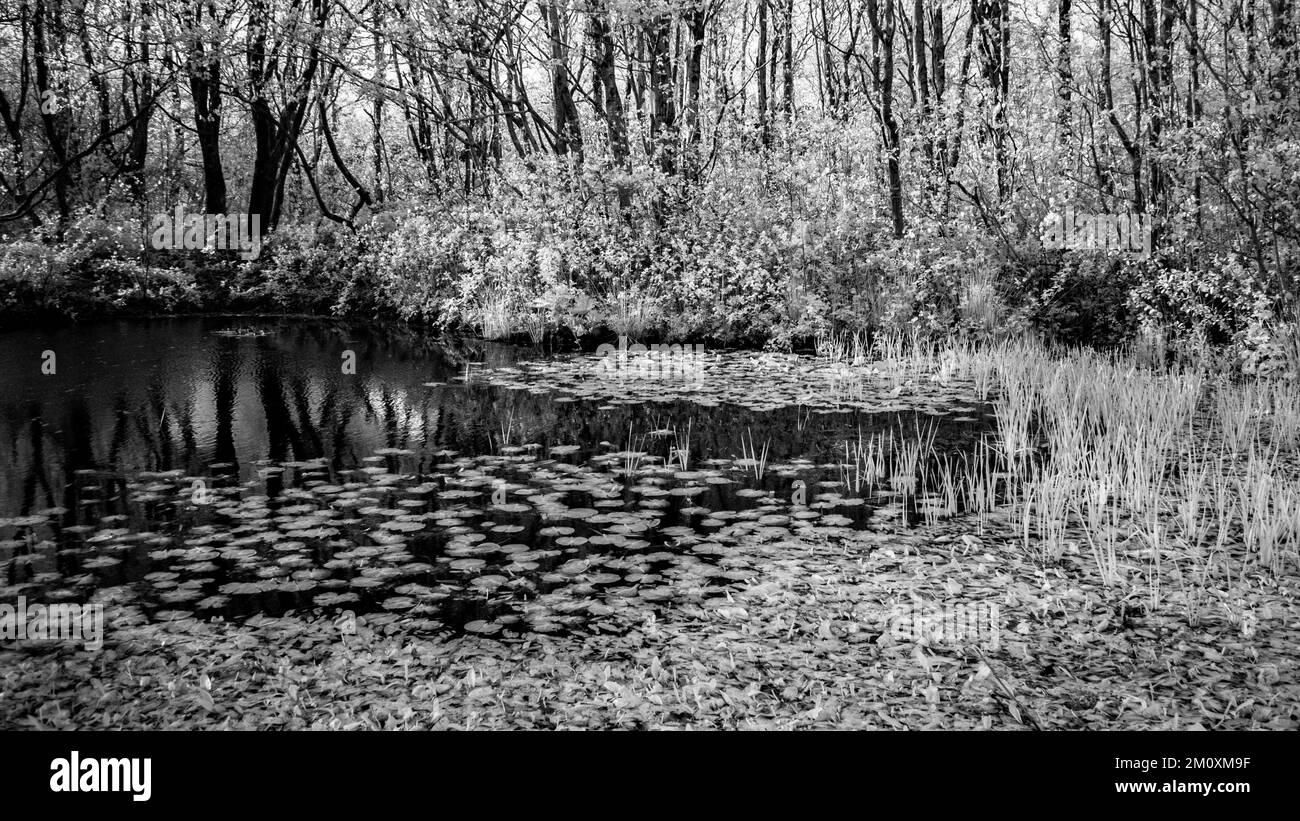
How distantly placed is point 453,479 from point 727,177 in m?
10.1

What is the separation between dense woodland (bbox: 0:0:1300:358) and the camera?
9438mm

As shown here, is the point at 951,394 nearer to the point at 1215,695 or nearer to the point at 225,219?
the point at 1215,695

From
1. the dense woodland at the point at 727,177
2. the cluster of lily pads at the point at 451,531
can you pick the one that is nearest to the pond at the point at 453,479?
the cluster of lily pads at the point at 451,531

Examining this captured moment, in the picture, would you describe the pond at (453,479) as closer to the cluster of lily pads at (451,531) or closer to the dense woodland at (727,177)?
the cluster of lily pads at (451,531)

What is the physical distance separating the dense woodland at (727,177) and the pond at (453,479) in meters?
2.41

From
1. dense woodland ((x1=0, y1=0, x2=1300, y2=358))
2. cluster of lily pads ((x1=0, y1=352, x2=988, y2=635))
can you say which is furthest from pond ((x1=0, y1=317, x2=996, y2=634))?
dense woodland ((x1=0, y1=0, x2=1300, y2=358))

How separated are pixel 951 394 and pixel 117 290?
17.9 m

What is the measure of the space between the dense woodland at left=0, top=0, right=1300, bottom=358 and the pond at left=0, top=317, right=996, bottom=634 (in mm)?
2408

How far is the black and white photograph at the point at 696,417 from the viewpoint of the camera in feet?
11.4

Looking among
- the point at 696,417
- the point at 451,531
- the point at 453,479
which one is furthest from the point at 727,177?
→ the point at 451,531

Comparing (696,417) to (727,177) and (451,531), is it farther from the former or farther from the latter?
(727,177)

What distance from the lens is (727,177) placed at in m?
15.2

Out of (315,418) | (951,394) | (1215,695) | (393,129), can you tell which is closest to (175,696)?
(1215,695)

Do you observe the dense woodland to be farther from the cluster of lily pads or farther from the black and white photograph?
the cluster of lily pads
